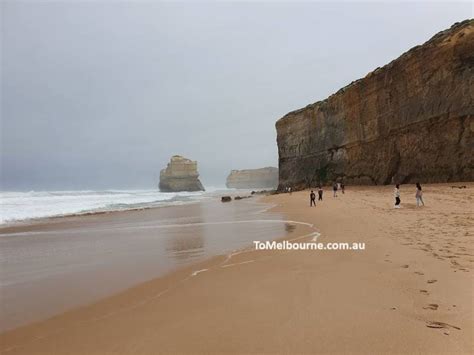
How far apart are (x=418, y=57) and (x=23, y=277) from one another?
31430 mm

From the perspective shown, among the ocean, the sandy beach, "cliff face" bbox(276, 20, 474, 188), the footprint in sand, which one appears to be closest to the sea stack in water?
the ocean

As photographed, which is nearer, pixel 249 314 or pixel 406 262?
pixel 249 314

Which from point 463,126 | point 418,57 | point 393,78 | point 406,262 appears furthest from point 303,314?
point 393,78

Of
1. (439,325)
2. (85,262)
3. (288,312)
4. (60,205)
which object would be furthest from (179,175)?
(439,325)

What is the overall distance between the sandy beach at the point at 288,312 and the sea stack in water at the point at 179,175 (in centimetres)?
11055

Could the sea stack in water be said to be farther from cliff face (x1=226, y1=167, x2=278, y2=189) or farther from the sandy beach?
the sandy beach

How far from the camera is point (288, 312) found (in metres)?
3.25

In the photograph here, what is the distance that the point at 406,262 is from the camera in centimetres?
501

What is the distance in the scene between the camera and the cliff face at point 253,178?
541 feet

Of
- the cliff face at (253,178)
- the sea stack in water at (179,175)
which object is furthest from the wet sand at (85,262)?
the cliff face at (253,178)

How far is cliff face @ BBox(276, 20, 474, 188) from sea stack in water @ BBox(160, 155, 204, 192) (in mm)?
76919

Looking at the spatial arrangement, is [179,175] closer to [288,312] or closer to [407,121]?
[407,121]

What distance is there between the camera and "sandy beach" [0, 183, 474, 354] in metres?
2.63

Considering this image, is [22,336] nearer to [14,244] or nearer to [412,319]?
[412,319]
